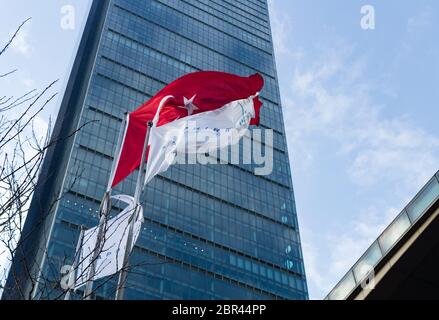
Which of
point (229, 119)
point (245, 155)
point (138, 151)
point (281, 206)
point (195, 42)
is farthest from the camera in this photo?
point (195, 42)

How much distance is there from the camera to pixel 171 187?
66.9 m

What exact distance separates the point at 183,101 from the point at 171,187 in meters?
52.9

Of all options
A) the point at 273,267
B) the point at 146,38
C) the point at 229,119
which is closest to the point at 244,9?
the point at 146,38

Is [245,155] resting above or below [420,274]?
above

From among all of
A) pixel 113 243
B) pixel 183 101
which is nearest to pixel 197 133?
pixel 183 101

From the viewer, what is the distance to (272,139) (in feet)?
278

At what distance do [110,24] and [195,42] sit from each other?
14.9 metres

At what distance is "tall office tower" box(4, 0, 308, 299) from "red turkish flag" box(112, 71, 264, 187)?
102ft

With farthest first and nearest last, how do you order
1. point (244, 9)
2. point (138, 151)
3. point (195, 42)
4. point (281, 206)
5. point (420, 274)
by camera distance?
1. point (244, 9)
2. point (195, 42)
3. point (281, 206)
4. point (138, 151)
5. point (420, 274)

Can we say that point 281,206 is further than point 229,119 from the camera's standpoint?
Yes

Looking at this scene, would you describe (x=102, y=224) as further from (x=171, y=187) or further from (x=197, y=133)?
(x=171, y=187)

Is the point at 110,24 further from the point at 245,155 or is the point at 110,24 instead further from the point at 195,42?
the point at 245,155

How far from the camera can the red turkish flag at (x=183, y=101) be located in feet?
43.7

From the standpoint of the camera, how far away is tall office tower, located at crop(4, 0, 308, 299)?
56.7 m
